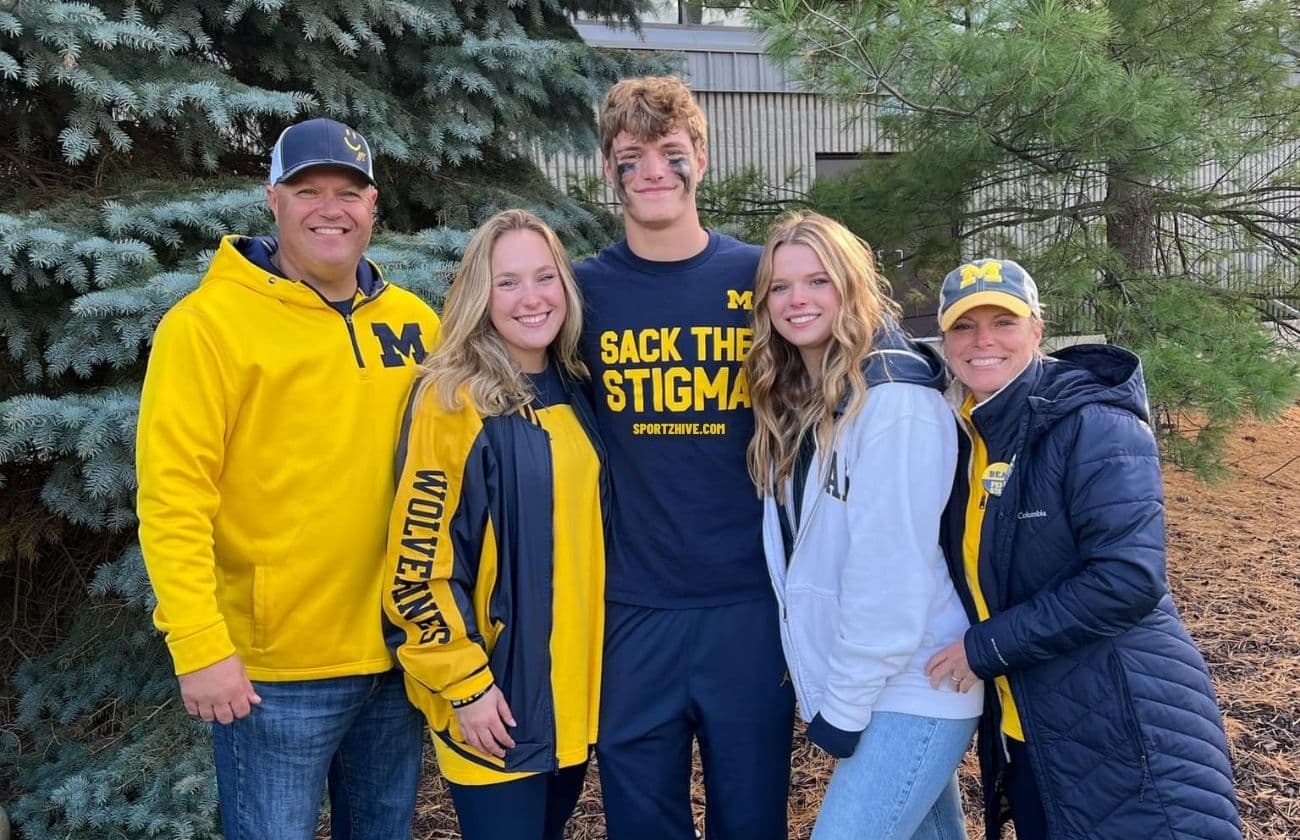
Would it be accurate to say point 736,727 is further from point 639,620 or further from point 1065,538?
point 1065,538

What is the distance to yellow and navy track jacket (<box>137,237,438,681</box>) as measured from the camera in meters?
2.22

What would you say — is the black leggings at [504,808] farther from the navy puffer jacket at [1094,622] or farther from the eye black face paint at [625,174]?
the eye black face paint at [625,174]

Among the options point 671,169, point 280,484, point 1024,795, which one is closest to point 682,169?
point 671,169

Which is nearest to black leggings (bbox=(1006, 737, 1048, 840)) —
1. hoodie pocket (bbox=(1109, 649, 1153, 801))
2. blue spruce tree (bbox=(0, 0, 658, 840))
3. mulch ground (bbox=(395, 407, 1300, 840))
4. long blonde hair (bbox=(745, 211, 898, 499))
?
hoodie pocket (bbox=(1109, 649, 1153, 801))

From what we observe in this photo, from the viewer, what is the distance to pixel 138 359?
317 cm

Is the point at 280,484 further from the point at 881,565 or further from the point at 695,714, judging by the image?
the point at 881,565

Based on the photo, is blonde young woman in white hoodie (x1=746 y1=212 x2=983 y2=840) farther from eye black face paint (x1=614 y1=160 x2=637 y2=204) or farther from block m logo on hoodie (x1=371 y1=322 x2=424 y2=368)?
block m logo on hoodie (x1=371 y1=322 x2=424 y2=368)

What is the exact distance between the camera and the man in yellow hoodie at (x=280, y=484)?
223cm

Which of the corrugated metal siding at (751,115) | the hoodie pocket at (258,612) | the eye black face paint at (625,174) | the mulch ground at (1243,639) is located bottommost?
the mulch ground at (1243,639)

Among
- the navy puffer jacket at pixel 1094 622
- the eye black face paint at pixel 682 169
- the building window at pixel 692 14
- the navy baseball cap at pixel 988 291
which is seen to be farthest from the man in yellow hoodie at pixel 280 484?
the building window at pixel 692 14

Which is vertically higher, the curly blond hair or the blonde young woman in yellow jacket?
the curly blond hair

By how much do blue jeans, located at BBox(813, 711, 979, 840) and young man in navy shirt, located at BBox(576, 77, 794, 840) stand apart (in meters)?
0.30

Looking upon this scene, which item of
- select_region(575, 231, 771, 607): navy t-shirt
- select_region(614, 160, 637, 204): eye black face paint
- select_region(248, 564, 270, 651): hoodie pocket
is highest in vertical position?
select_region(614, 160, 637, 204): eye black face paint

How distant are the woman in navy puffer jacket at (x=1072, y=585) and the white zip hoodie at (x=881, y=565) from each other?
7 cm
